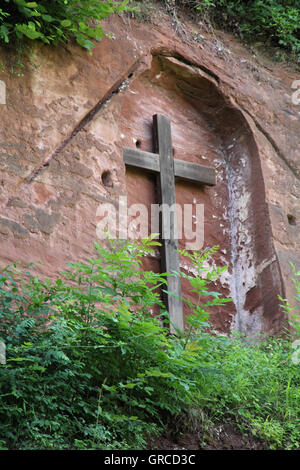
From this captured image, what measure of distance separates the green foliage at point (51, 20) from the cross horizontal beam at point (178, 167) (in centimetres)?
119

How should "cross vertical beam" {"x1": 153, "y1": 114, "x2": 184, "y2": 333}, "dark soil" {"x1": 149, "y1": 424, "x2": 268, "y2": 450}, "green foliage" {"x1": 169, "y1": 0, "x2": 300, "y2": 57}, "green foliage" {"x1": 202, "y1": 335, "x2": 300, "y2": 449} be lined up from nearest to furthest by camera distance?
"dark soil" {"x1": 149, "y1": 424, "x2": 268, "y2": 450}
"green foliage" {"x1": 202, "y1": 335, "x2": 300, "y2": 449}
"cross vertical beam" {"x1": 153, "y1": 114, "x2": 184, "y2": 333}
"green foliage" {"x1": 169, "y1": 0, "x2": 300, "y2": 57}

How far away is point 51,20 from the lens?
16.2 feet

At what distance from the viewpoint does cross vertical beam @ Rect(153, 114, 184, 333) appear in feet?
17.9

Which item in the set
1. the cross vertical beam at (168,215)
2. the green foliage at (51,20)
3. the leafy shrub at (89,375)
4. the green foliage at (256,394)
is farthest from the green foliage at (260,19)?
the leafy shrub at (89,375)

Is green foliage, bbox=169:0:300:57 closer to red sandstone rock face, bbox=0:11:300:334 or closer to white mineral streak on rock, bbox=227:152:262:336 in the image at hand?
red sandstone rock face, bbox=0:11:300:334

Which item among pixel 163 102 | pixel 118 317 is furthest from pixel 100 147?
pixel 118 317

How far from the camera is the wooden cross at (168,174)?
5.49m

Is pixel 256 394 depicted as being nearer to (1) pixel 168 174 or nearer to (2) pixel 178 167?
(1) pixel 168 174

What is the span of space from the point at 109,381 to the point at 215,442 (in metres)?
0.79

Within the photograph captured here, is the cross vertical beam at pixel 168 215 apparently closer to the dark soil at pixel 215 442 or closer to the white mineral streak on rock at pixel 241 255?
the white mineral streak on rock at pixel 241 255

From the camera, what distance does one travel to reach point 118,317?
11.5ft

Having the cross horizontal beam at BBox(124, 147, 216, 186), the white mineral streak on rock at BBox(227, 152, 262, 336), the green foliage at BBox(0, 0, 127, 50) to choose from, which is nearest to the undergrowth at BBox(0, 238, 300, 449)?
the white mineral streak on rock at BBox(227, 152, 262, 336)
